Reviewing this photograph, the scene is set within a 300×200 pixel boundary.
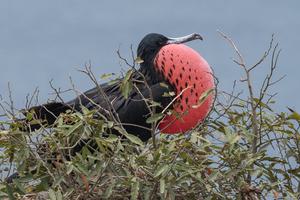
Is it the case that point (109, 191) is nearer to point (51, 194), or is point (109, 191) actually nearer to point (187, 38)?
point (51, 194)

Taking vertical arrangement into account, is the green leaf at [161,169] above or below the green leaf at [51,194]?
above

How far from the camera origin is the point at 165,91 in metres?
5.27

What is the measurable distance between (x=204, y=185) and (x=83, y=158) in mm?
539

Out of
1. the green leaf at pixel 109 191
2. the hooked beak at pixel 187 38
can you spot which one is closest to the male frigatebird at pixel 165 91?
the hooked beak at pixel 187 38

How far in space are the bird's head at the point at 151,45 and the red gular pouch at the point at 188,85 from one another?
0.22 metres

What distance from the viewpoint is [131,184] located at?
4137 millimetres

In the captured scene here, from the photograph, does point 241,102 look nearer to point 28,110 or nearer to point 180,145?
point 180,145

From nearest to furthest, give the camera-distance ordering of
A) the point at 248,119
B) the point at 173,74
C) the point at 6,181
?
the point at 6,181 < the point at 248,119 < the point at 173,74

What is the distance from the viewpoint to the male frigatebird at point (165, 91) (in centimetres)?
513

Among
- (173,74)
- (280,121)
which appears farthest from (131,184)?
(173,74)

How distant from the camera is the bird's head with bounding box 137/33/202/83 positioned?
18.0ft

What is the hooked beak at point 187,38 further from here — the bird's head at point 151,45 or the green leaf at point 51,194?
the green leaf at point 51,194

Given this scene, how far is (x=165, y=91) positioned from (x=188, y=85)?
17 cm

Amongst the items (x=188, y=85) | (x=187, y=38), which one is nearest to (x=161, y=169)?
(x=188, y=85)
